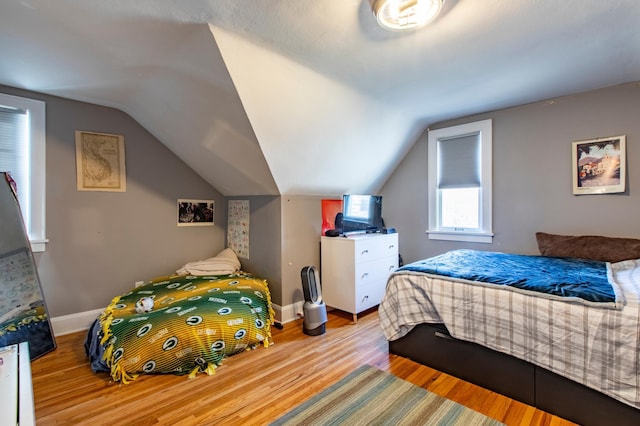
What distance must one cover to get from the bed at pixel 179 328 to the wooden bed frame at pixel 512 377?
4.08 ft

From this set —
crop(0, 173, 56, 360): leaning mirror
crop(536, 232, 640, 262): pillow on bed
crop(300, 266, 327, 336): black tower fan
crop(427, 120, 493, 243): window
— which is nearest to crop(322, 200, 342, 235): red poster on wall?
crop(300, 266, 327, 336): black tower fan

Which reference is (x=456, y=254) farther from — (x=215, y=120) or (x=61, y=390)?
(x=61, y=390)

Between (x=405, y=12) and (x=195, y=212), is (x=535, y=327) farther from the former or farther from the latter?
(x=195, y=212)

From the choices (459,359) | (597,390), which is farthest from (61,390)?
(597,390)

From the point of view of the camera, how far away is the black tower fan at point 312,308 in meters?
2.78

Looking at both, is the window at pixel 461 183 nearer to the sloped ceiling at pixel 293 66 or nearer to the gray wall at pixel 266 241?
the sloped ceiling at pixel 293 66

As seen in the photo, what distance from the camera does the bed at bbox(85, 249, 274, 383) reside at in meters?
2.11

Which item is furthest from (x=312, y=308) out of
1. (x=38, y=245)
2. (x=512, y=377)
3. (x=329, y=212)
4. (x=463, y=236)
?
(x=38, y=245)

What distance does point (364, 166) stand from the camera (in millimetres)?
3654

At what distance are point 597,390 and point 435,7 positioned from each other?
217 cm

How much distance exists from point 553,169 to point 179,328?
372 cm

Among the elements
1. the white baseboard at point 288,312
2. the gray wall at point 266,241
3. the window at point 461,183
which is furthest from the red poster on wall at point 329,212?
the window at point 461,183

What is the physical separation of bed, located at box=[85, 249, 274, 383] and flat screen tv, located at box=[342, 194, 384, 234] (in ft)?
3.92

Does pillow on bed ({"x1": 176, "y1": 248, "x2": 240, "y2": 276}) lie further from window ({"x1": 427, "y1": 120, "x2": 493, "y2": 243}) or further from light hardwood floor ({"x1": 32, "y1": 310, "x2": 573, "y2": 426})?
window ({"x1": 427, "y1": 120, "x2": 493, "y2": 243})
